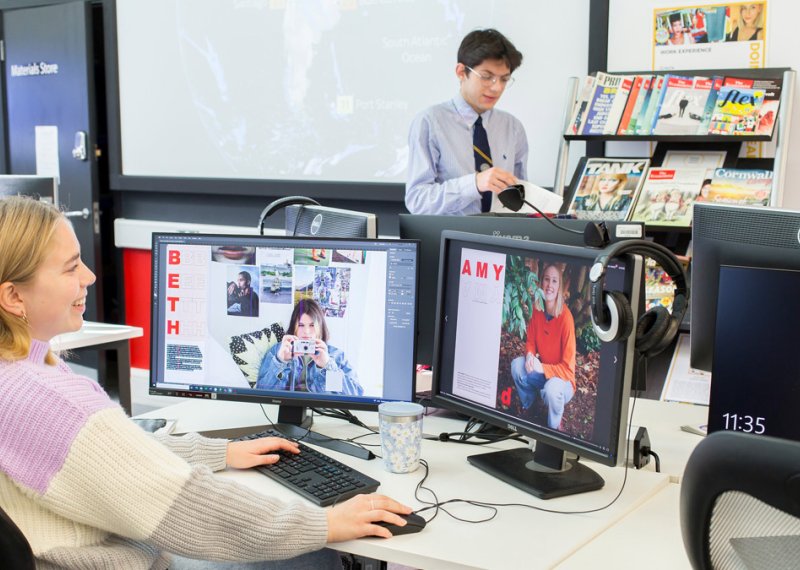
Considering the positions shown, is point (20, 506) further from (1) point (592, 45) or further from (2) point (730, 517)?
(1) point (592, 45)

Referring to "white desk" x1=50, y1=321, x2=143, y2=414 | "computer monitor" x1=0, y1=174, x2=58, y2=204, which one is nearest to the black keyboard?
"white desk" x1=50, y1=321, x2=143, y2=414

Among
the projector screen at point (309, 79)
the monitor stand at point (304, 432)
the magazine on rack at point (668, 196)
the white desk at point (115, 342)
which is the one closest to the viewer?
the monitor stand at point (304, 432)

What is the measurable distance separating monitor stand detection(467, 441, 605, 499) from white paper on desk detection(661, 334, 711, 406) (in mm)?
708

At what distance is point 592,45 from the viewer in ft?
11.2

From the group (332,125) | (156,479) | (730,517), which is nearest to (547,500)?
(156,479)

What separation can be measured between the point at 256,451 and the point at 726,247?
0.98m

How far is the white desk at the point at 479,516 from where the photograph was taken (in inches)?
49.4

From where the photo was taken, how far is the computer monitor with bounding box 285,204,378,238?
1966 millimetres

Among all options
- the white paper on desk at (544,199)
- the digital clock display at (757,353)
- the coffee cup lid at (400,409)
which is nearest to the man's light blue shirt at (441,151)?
the white paper on desk at (544,199)

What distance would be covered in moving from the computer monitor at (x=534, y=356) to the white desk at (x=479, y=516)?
0.05 metres

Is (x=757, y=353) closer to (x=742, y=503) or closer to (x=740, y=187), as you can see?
(x=742, y=503)

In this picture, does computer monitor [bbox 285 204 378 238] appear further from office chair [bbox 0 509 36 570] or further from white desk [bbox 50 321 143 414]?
office chair [bbox 0 509 36 570]

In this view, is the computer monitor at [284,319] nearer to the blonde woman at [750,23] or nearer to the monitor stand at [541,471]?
the monitor stand at [541,471]

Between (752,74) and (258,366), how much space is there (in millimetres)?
2198
